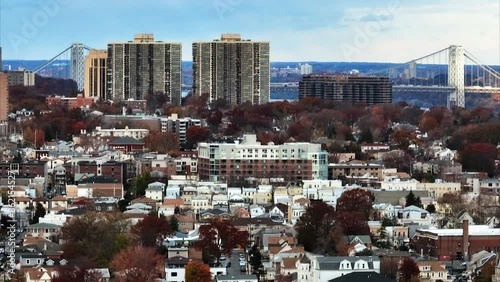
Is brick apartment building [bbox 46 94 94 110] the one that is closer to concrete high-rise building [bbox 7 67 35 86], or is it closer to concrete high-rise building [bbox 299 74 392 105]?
concrete high-rise building [bbox 299 74 392 105]

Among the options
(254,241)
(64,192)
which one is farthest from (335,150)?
(254,241)

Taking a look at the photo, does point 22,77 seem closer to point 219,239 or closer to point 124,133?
point 124,133

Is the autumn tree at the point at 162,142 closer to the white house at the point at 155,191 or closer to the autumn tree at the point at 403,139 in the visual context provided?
the autumn tree at the point at 403,139

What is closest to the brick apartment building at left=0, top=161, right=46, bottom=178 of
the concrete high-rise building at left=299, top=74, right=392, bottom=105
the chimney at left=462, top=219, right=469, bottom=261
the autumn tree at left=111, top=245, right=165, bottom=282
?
the chimney at left=462, top=219, right=469, bottom=261

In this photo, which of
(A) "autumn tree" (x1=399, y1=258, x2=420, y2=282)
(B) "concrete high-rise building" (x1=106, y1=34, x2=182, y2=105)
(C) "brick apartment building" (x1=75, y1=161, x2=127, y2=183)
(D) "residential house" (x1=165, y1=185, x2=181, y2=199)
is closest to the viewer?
(A) "autumn tree" (x1=399, y1=258, x2=420, y2=282)

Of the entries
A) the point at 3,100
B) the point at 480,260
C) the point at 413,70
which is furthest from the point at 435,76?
Result: the point at 480,260

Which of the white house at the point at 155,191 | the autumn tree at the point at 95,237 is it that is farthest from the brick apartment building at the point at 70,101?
the autumn tree at the point at 95,237

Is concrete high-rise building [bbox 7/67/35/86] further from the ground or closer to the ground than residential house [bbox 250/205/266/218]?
further from the ground
